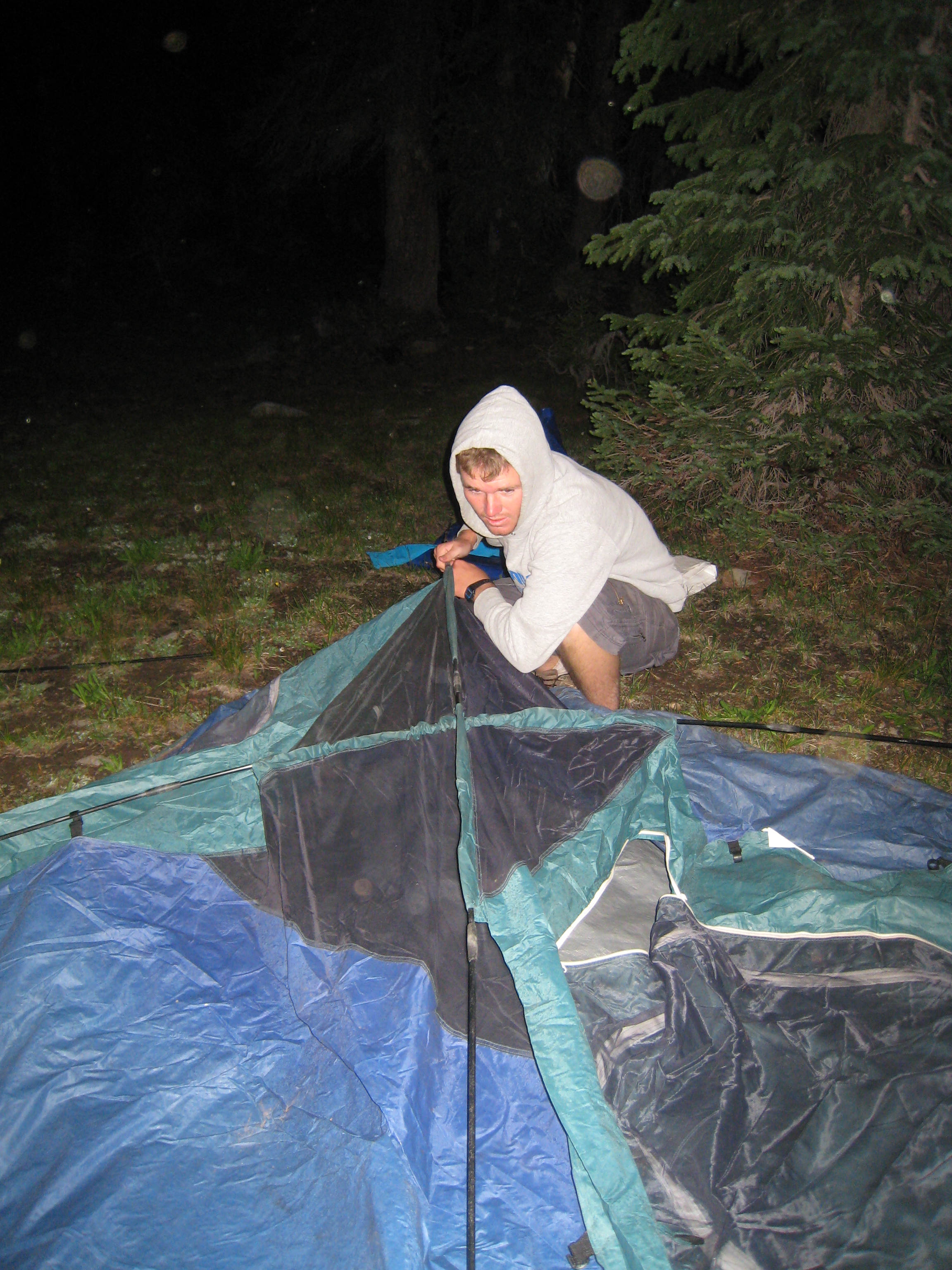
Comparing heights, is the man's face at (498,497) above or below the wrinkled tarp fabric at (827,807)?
above

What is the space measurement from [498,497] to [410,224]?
1097 centimetres

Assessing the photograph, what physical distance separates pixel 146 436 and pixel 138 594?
12.2 ft

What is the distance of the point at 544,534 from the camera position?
2.43 m

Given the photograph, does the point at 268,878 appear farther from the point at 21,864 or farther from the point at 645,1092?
the point at 645,1092

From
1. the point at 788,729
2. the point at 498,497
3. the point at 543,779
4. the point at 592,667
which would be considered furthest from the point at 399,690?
the point at 788,729

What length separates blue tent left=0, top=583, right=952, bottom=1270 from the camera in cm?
133

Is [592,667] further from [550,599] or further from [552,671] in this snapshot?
[550,599]

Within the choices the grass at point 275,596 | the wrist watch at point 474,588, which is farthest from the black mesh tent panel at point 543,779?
the grass at point 275,596

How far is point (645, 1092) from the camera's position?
4.89ft

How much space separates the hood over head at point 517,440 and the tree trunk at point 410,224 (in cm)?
1039

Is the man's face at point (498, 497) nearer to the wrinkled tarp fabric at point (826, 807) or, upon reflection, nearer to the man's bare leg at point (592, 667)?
the man's bare leg at point (592, 667)

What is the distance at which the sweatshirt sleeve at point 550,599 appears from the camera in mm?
2262

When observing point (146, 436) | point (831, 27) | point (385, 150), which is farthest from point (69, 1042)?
point (385, 150)

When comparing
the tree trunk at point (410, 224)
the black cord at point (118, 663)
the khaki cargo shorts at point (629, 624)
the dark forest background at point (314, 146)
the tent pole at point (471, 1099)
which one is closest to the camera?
the tent pole at point (471, 1099)
